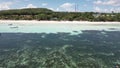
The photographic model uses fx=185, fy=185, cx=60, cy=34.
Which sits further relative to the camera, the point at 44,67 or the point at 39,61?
the point at 39,61

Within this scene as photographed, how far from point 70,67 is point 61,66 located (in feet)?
2.52

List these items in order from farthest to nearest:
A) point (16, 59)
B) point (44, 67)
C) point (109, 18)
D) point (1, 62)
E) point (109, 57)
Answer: point (109, 18), point (109, 57), point (16, 59), point (1, 62), point (44, 67)

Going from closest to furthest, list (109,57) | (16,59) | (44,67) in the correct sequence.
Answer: (44,67) < (16,59) < (109,57)

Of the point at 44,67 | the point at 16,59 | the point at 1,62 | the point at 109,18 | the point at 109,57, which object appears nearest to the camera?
the point at 44,67

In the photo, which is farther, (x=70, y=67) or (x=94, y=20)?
(x=94, y=20)

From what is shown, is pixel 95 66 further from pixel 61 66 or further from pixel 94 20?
pixel 94 20

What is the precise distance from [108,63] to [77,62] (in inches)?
106

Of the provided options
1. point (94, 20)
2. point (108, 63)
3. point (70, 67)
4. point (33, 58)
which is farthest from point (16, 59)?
point (94, 20)

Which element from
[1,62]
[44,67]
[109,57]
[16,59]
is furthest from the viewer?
[109,57]

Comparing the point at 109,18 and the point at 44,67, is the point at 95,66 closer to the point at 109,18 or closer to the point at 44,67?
the point at 44,67

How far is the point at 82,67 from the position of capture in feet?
48.2

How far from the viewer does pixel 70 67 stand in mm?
14773

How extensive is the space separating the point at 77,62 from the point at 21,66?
4.83 m

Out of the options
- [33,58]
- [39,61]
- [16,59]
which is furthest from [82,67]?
[16,59]
